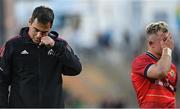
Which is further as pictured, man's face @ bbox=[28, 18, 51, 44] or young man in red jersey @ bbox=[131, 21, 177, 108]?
young man in red jersey @ bbox=[131, 21, 177, 108]

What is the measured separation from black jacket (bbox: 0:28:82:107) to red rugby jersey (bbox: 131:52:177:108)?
62 cm

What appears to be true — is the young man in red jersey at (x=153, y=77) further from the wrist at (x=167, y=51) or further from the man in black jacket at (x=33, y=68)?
the man in black jacket at (x=33, y=68)

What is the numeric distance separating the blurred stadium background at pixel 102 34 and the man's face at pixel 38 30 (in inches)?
519

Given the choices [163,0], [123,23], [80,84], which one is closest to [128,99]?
[80,84]

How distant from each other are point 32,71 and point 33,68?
0.03 meters

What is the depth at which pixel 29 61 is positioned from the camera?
8562mm

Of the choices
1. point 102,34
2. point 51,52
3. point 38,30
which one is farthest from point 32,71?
point 102,34

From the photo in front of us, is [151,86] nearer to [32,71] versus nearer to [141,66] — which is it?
[141,66]

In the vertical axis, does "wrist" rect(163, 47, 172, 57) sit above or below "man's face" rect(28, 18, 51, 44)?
below

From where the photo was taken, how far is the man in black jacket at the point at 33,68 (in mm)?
8523

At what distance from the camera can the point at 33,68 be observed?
8.53 m

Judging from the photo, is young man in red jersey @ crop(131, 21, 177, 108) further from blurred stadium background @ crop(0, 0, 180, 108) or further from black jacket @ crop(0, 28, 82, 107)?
blurred stadium background @ crop(0, 0, 180, 108)

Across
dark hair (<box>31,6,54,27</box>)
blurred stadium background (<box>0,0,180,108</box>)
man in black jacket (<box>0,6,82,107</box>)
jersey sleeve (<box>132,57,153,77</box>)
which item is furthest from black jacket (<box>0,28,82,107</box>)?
blurred stadium background (<box>0,0,180,108</box>)

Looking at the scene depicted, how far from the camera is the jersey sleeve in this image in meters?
8.60
